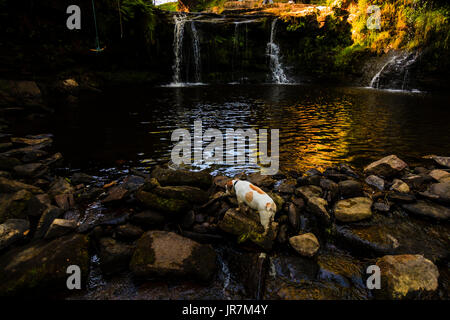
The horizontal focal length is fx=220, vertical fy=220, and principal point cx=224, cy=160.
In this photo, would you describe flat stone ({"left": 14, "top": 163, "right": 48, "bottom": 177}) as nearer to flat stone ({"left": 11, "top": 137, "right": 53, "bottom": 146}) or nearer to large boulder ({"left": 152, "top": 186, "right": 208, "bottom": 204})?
flat stone ({"left": 11, "top": 137, "right": 53, "bottom": 146})

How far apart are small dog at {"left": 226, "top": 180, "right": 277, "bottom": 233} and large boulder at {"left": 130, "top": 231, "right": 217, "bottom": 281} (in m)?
0.88

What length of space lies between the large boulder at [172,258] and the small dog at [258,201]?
34.8 inches

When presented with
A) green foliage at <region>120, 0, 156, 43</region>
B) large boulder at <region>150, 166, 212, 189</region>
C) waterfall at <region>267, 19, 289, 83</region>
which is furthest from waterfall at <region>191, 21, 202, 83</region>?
large boulder at <region>150, 166, 212, 189</region>

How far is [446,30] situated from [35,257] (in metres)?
26.4

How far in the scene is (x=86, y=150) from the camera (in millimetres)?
6891

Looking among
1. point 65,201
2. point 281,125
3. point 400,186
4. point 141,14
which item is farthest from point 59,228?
point 141,14

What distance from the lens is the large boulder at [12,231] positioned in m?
3.25

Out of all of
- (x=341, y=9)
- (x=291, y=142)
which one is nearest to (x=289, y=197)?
(x=291, y=142)

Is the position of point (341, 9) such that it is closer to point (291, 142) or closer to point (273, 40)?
point (273, 40)

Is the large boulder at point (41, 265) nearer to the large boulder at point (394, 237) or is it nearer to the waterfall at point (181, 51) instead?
the large boulder at point (394, 237)

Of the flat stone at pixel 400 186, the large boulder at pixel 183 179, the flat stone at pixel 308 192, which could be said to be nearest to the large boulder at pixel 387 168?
the flat stone at pixel 400 186

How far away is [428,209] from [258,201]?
10.2ft

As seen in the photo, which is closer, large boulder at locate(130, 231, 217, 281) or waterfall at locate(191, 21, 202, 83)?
large boulder at locate(130, 231, 217, 281)

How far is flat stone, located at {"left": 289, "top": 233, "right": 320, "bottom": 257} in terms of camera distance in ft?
10.2
